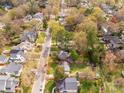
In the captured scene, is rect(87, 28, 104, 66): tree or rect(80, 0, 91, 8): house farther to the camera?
rect(80, 0, 91, 8): house

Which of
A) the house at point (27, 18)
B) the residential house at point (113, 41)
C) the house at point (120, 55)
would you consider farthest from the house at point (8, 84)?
the house at point (27, 18)

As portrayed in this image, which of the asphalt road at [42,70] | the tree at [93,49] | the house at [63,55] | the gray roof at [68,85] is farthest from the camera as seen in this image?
the house at [63,55]

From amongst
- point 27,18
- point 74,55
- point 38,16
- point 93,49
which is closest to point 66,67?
point 74,55

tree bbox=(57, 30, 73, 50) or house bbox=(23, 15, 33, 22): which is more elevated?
house bbox=(23, 15, 33, 22)

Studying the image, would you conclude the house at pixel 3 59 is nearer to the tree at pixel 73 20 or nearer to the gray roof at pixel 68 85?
the gray roof at pixel 68 85

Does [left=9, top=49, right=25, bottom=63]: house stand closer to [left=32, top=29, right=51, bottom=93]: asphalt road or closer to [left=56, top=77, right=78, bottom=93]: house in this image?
[left=32, top=29, right=51, bottom=93]: asphalt road

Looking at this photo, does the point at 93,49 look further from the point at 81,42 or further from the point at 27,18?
the point at 27,18

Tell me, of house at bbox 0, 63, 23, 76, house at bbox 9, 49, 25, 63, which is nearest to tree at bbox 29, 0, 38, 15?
house at bbox 9, 49, 25, 63
